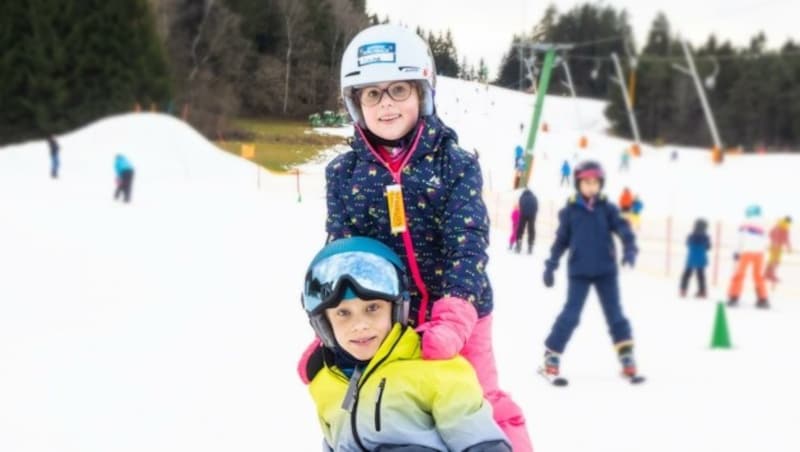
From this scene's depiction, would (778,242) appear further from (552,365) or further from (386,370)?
(386,370)

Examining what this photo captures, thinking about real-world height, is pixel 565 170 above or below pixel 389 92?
below

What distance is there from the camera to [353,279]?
0.87 metres

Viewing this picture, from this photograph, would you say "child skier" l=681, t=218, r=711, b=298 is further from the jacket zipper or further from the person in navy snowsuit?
the jacket zipper

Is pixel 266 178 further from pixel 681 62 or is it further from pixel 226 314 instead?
pixel 226 314

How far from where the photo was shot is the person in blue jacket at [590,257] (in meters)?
2.22

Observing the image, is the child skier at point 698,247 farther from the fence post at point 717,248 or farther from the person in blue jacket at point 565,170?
the person in blue jacket at point 565,170

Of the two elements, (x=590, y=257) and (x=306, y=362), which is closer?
(x=306, y=362)

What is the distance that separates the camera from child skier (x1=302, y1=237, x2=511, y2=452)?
0.88 m

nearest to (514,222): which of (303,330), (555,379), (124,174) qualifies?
(555,379)

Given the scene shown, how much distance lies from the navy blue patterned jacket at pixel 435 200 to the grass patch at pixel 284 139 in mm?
47

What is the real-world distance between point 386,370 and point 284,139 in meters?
0.29

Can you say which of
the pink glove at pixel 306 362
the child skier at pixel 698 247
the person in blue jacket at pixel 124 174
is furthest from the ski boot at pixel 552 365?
the person in blue jacket at pixel 124 174

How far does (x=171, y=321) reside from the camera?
3.10 metres

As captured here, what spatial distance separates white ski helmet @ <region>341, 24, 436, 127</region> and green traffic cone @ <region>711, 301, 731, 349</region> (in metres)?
2.15
